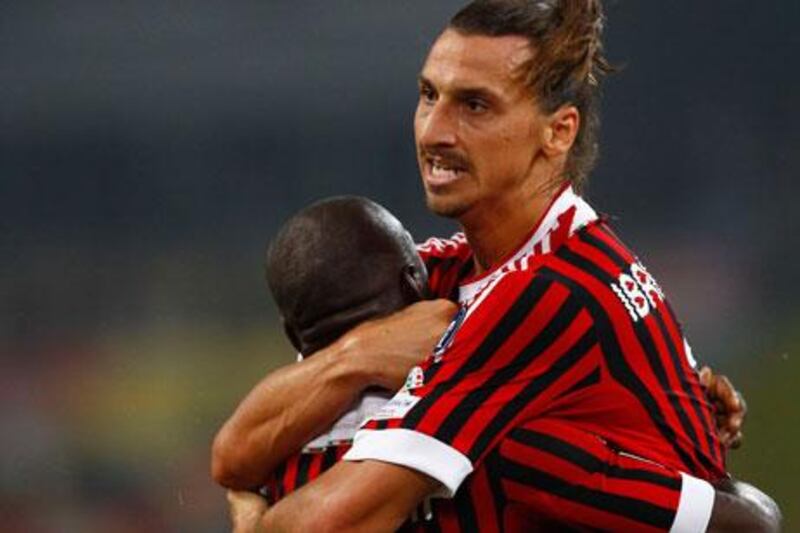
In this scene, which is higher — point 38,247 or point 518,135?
point 518,135

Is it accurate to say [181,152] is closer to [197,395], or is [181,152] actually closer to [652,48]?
[197,395]

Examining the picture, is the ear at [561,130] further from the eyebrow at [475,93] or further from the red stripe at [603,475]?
the red stripe at [603,475]

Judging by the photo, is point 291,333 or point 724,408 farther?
point 724,408

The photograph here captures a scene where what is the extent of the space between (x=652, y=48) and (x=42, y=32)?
154 cm

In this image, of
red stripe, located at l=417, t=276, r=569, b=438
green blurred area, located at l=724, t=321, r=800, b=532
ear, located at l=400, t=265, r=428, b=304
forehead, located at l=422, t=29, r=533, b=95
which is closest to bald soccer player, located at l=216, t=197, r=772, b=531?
ear, located at l=400, t=265, r=428, b=304

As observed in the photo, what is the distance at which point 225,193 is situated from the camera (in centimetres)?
409

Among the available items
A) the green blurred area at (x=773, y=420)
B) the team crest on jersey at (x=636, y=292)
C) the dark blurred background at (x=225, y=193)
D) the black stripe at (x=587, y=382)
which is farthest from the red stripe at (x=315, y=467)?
the green blurred area at (x=773, y=420)

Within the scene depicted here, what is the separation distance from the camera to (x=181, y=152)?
4090mm

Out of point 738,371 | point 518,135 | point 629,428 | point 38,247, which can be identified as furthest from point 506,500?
point 38,247

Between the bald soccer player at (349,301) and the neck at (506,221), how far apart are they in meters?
0.11

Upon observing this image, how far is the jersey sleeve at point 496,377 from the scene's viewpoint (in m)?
1.94

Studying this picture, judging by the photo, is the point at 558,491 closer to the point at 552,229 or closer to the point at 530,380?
the point at 530,380

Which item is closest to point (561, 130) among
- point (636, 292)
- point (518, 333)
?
point (636, 292)

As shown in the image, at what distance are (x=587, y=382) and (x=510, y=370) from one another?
0.32ft
